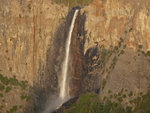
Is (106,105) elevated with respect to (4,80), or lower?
lower

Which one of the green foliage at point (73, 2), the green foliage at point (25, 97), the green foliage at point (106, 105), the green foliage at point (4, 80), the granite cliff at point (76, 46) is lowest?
the green foliage at point (106, 105)

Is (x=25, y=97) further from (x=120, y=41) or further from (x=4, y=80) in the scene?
(x=120, y=41)

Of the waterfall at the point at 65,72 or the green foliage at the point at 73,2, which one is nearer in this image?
the waterfall at the point at 65,72

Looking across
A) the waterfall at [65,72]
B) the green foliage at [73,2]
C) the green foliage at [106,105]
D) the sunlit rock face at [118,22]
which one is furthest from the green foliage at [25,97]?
the green foliage at [73,2]

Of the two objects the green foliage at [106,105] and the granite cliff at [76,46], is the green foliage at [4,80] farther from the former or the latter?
the green foliage at [106,105]

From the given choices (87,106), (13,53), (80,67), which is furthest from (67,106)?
(13,53)

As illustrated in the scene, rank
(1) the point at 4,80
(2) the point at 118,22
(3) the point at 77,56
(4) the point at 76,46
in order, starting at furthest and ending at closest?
(4) the point at 76,46 → (3) the point at 77,56 → (1) the point at 4,80 → (2) the point at 118,22

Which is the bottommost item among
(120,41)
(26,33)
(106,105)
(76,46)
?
(106,105)

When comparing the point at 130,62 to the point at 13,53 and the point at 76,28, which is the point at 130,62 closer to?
the point at 76,28

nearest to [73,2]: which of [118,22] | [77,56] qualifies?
[77,56]

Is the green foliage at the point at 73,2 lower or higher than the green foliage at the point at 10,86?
higher

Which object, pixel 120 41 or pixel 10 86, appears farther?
pixel 10 86

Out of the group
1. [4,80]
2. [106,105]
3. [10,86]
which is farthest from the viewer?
[4,80]
